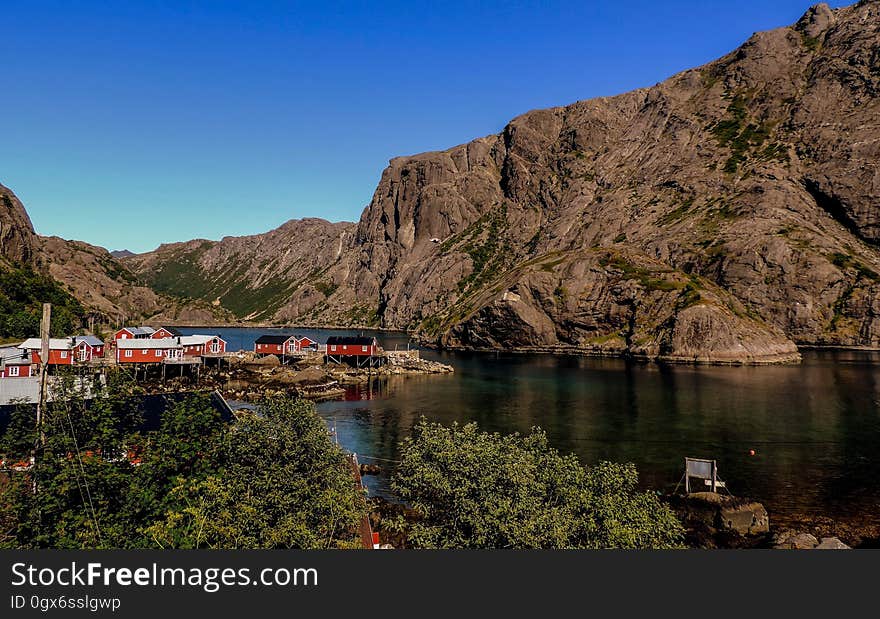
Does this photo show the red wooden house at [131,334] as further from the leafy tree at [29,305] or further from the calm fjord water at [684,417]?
the calm fjord water at [684,417]

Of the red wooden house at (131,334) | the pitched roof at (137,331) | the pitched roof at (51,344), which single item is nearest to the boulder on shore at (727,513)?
the pitched roof at (51,344)

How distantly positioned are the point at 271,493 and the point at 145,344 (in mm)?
116799

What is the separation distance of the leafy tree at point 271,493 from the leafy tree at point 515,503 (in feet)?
12.6

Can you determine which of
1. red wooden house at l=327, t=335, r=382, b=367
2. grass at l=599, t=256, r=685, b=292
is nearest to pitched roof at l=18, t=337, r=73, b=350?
red wooden house at l=327, t=335, r=382, b=367

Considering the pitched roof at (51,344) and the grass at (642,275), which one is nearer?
the pitched roof at (51,344)

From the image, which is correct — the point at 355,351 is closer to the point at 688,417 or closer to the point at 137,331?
the point at 137,331

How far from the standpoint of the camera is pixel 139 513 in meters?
22.0

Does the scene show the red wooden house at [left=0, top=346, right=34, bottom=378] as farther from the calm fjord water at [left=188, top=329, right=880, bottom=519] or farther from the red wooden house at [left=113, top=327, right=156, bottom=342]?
the calm fjord water at [left=188, top=329, right=880, bottom=519]

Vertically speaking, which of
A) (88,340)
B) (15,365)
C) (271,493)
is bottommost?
(271,493)

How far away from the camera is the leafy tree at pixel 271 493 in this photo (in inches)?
814

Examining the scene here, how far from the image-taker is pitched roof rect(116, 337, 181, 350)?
121 metres

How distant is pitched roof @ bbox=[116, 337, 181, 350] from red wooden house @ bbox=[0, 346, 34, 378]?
99.5ft

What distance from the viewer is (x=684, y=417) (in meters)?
81.4

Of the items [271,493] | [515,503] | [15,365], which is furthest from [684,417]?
[15,365]
